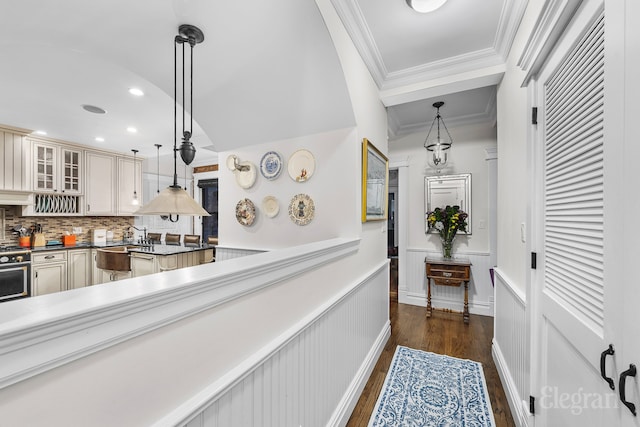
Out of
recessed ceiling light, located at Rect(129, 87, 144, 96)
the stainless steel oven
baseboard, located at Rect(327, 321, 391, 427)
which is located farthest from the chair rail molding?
the stainless steel oven

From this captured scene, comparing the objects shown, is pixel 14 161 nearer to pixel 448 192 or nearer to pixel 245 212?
pixel 245 212

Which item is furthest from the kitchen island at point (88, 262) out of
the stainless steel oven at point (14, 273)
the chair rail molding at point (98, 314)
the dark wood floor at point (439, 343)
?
the chair rail molding at point (98, 314)

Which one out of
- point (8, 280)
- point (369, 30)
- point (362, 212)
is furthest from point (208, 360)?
point (8, 280)

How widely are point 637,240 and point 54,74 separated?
12.7 feet

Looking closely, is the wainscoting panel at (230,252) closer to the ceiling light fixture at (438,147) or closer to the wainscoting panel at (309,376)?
the wainscoting panel at (309,376)

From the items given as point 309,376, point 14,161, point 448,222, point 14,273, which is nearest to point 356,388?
point 309,376

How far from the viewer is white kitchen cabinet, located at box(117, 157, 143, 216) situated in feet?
16.5

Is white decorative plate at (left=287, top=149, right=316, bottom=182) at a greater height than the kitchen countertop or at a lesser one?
greater

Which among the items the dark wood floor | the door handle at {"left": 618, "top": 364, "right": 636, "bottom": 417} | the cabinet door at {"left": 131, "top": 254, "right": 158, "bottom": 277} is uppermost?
the door handle at {"left": 618, "top": 364, "right": 636, "bottom": 417}

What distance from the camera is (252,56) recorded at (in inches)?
72.1

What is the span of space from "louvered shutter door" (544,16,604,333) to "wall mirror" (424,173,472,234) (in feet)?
7.63

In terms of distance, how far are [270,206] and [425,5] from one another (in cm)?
186

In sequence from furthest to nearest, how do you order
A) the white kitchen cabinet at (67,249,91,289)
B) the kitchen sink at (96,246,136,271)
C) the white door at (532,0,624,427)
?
1. the white kitchen cabinet at (67,249,91,289)
2. the kitchen sink at (96,246,136,271)
3. the white door at (532,0,624,427)

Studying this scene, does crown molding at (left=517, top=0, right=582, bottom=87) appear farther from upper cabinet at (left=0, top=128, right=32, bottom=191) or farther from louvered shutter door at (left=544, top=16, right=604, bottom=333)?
upper cabinet at (left=0, top=128, right=32, bottom=191)
